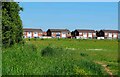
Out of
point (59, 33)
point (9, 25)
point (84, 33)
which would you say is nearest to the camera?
point (9, 25)

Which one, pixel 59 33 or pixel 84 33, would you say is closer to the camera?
pixel 59 33

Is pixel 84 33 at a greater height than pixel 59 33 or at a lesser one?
lesser

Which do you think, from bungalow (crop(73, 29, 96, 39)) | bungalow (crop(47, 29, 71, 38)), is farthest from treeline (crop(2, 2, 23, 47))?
bungalow (crop(73, 29, 96, 39))

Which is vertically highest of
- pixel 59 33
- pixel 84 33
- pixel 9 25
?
pixel 9 25

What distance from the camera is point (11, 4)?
28750mm

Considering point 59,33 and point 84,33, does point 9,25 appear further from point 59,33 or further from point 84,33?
point 84,33

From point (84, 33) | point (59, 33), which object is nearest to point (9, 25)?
point (59, 33)

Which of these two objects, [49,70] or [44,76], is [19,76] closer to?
[44,76]

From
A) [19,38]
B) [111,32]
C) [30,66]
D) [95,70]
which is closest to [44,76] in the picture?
[30,66]

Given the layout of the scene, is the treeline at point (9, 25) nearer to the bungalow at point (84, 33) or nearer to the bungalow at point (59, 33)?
the bungalow at point (59, 33)

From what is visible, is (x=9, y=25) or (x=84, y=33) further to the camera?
(x=84, y=33)

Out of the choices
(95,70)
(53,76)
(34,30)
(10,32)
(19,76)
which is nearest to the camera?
(19,76)

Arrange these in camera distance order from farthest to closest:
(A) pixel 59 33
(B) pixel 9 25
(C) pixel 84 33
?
(C) pixel 84 33
(A) pixel 59 33
(B) pixel 9 25

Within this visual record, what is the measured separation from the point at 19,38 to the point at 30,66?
19.0 m
